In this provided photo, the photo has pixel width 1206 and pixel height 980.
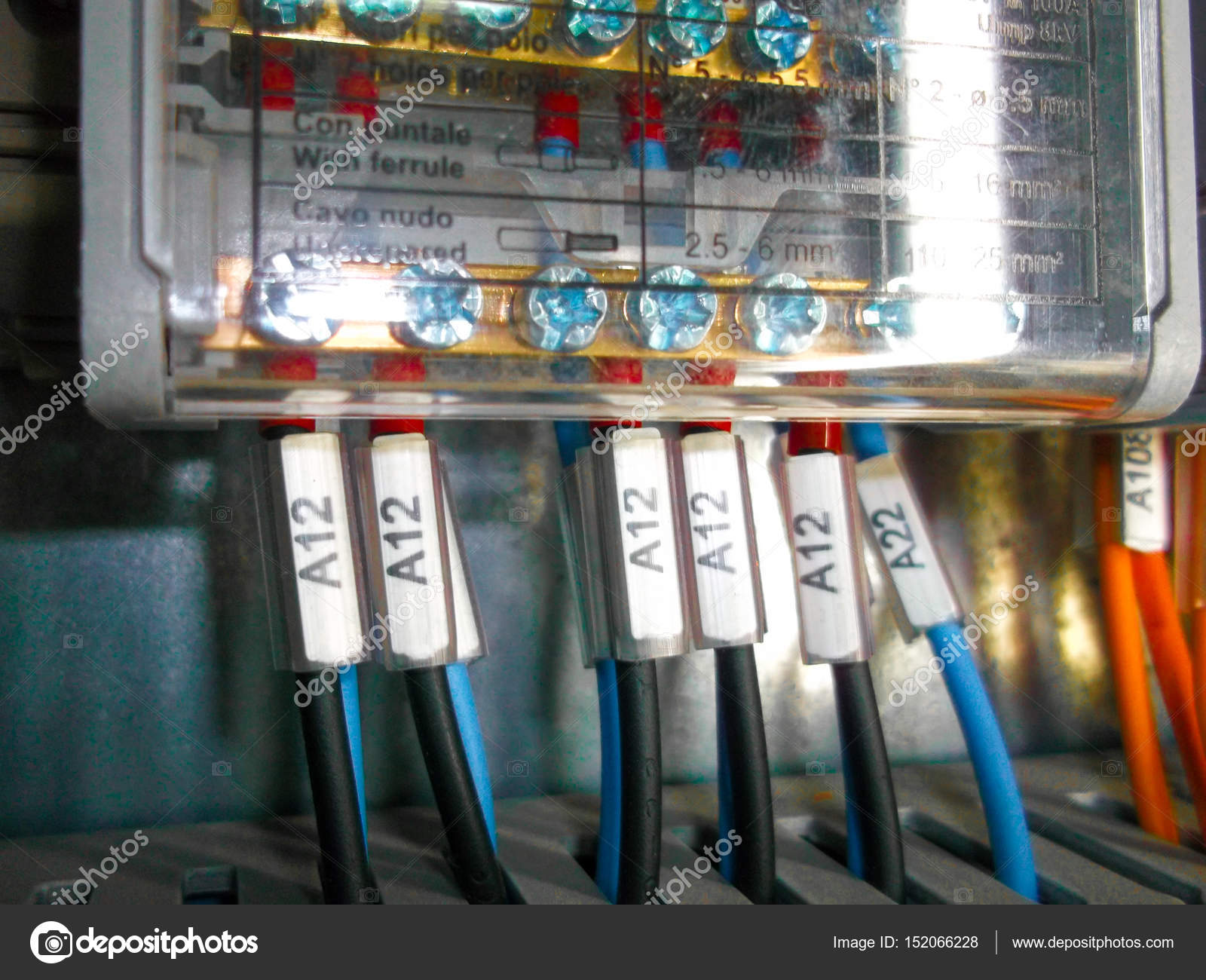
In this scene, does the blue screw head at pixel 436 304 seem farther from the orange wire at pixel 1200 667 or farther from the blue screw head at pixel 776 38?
the orange wire at pixel 1200 667

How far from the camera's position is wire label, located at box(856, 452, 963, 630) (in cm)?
74

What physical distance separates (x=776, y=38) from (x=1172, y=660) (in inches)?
22.6

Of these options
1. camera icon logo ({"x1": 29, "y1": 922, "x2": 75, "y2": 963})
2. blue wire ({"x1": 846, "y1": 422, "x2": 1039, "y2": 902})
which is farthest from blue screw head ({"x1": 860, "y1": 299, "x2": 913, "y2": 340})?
camera icon logo ({"x1": 29, "y1": 922, "x2": 75, "y2": 963})

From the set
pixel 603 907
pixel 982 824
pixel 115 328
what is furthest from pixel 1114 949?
pixel 115 328

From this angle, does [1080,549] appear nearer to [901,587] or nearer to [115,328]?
[901,587]

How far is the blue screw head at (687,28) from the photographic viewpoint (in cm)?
63

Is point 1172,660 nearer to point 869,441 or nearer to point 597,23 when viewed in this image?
point 869,441

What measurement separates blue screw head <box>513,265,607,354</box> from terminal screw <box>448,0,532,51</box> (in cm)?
15

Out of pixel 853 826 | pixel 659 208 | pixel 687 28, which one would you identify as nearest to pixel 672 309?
pixel 659 208

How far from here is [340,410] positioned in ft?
2.01

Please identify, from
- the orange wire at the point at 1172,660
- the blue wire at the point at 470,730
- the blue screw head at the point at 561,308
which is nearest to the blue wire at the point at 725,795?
the blue wire at the point at 470,730

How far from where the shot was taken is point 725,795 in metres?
0.71

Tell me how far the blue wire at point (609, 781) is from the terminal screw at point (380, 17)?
0.42 m

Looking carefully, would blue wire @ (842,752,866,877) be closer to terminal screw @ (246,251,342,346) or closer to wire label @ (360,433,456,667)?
wire label @ (360,433,456,667)
